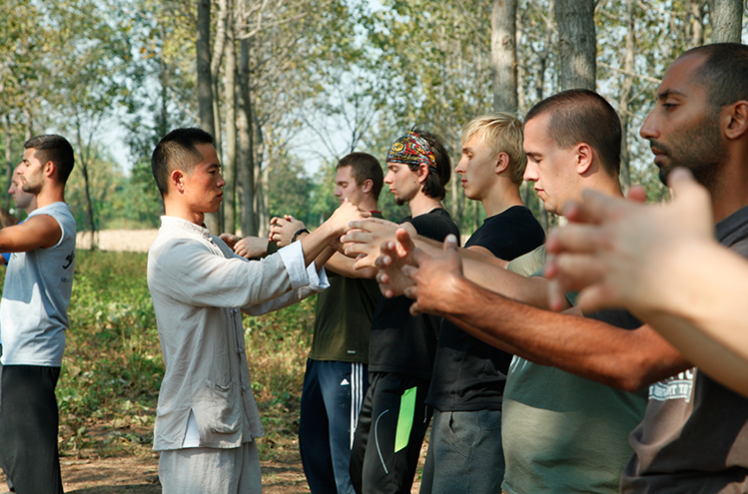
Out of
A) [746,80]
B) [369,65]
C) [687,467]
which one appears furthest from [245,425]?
[369,65]

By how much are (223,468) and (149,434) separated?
3.88 m

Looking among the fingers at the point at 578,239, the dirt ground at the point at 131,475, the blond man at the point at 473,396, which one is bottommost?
the dirt ground at the point at 131,475

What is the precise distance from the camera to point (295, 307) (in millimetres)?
11945

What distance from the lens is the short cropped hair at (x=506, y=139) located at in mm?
3510

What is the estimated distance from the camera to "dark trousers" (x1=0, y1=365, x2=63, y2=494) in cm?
409

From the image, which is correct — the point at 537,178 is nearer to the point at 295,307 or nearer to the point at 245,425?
the point at 245,425

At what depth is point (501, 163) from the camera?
3.49 m

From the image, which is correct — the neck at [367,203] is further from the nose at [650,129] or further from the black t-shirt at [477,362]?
the nose at [650,129]

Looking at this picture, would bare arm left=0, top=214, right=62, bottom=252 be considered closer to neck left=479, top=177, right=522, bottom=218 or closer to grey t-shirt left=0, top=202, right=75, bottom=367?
grey t-shirt left=0, top=202, right=75, bottom=367

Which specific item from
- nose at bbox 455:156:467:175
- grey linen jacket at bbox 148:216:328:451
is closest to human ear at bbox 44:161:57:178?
grey linen jacket at bbox 148:216:328:451

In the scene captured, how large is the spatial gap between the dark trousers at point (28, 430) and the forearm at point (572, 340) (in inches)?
134

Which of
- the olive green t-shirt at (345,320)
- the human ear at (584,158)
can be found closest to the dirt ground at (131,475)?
the olive green t-shirt at (345,320)

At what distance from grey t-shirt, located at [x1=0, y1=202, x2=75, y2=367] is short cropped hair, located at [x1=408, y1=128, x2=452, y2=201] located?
242 cm

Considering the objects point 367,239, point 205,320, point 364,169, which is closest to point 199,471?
point 205,320
